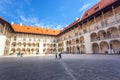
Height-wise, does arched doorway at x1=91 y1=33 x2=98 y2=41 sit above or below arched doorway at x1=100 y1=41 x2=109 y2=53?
above

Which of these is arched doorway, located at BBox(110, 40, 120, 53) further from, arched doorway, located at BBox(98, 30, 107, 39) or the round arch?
the round arch

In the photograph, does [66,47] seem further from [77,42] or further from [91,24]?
[91,24]

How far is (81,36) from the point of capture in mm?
33156

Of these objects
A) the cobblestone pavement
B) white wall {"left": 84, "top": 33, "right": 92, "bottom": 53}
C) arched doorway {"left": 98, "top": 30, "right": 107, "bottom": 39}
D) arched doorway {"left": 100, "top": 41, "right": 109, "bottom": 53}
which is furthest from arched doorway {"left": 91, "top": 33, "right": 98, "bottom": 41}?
the cobblestone pavement

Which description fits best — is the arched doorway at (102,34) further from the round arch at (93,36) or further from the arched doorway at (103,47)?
the arched doorway at (103,47)

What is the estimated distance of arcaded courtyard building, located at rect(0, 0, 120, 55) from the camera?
22.9m

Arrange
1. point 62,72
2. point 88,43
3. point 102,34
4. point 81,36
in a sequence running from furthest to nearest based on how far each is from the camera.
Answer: point 81,36 → point 88,43 → point 102,34 → point 62,72

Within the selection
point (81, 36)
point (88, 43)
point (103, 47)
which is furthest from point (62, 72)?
point (81, 36)

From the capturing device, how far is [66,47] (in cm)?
4269

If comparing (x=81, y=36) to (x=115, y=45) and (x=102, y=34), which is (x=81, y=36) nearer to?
(x=102, y=34)

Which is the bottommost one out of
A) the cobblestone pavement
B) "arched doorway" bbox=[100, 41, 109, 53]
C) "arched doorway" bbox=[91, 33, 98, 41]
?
the cobblestone pavement

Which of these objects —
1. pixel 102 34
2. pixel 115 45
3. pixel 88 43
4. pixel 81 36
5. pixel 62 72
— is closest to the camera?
pixel 62 72

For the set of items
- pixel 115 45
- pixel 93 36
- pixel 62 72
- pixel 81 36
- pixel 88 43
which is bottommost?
pixel 62 72

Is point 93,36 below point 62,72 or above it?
above
